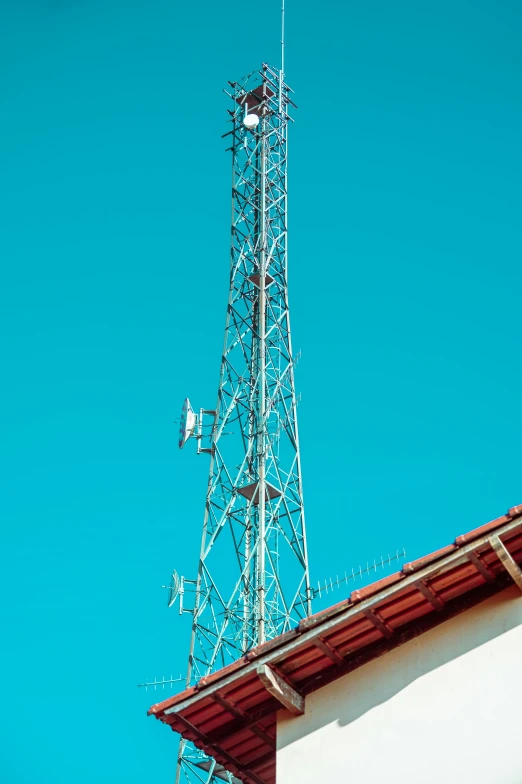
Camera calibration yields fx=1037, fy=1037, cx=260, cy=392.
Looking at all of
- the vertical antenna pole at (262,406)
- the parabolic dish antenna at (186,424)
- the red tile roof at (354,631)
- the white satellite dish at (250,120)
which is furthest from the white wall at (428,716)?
the white satellite dish at (250,120)

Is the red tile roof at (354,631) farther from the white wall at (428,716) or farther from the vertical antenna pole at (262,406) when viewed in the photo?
the vertical antenna pole at (262,406)

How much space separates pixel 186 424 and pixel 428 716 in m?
15.2


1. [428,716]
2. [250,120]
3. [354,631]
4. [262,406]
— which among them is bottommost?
[428,716]

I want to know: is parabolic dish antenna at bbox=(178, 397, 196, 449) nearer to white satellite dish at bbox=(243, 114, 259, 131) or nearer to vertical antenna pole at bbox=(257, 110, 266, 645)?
vertical antenna pole at bbox=(257, 110, 266, 645)

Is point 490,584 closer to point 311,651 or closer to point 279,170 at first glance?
point 311,651

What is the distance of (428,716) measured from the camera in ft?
33.0

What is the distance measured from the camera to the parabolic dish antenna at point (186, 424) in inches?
968

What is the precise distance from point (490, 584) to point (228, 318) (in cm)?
1542

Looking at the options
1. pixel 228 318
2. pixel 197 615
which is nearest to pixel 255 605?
pixel 197 615

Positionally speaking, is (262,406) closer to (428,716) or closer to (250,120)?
(250,120)

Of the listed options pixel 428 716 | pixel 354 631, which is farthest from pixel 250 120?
pixel 428 716

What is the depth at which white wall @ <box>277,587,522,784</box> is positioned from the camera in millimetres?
9609

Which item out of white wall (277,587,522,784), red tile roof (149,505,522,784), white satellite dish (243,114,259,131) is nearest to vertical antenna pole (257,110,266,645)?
white satellite dish (243,114,259,131)

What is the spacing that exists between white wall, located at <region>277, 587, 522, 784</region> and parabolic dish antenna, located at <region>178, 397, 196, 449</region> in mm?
14031
